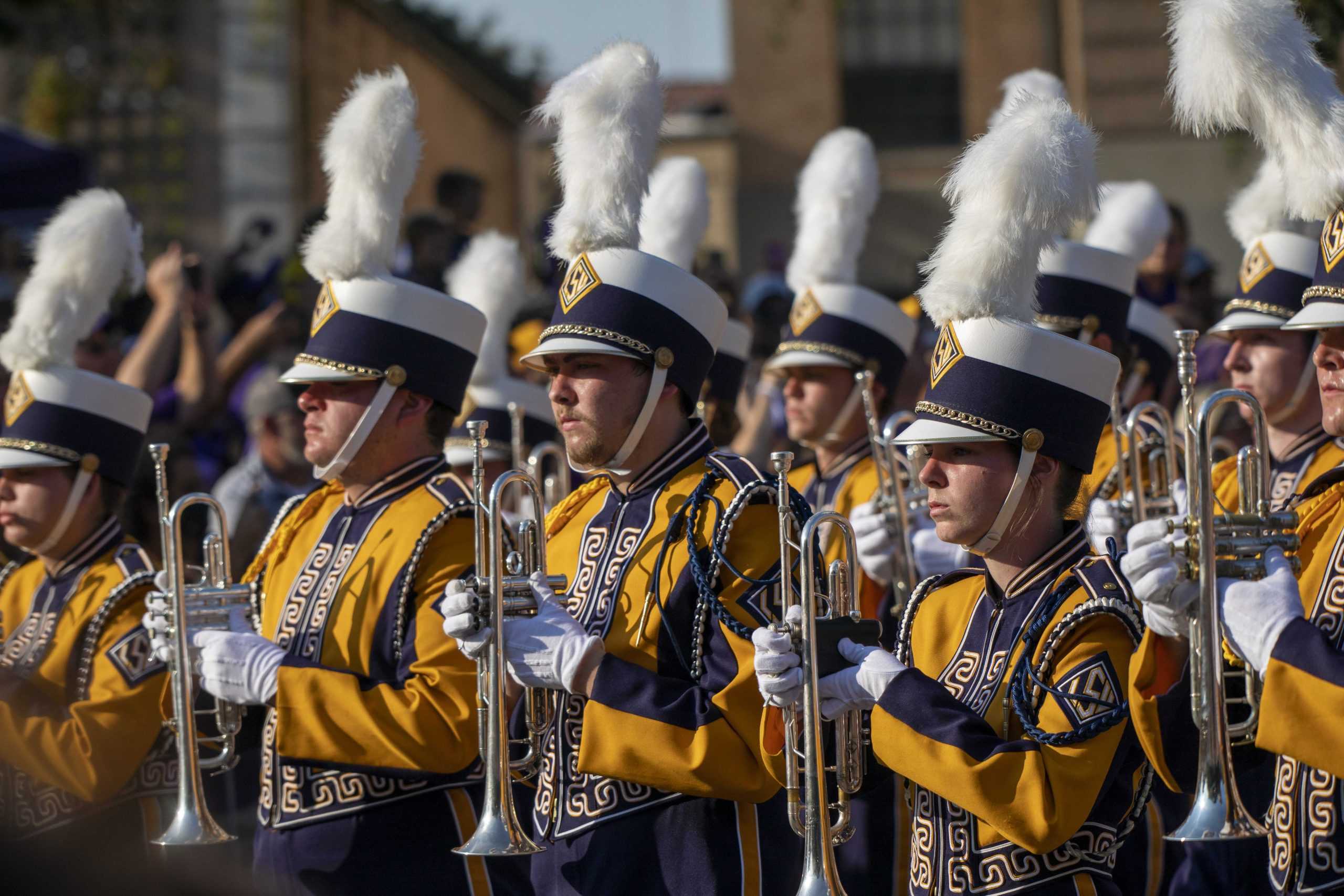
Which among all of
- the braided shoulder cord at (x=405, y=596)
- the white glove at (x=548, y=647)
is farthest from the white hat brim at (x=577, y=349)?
the white glove at (x=548, y=647)

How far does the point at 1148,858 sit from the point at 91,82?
15162mm

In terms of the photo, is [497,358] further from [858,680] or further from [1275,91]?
[1275,91]

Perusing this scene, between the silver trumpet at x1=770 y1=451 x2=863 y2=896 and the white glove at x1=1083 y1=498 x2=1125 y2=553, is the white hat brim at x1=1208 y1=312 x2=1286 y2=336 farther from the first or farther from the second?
the silver trumpet at x1=770 y1=451 x2=863 y2=896

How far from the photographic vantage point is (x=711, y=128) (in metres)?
19.9

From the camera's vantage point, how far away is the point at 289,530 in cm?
587

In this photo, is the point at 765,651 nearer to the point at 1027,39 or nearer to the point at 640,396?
the point at 640,396

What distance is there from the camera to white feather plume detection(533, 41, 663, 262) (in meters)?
5.26

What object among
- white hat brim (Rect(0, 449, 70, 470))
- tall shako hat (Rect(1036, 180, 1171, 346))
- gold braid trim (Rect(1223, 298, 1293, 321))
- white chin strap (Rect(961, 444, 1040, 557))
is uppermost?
tall shako hat (Rect(1036, 180, 1171, 346))

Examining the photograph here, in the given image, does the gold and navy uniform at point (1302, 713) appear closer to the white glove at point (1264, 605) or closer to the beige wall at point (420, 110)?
the white glove at point (1264, 605)

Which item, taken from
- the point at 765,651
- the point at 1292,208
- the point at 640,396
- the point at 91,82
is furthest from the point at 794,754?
the point at 91,82

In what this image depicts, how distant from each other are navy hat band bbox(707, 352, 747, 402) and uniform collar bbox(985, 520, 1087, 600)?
10.6 feet

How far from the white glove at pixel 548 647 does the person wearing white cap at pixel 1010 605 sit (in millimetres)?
528

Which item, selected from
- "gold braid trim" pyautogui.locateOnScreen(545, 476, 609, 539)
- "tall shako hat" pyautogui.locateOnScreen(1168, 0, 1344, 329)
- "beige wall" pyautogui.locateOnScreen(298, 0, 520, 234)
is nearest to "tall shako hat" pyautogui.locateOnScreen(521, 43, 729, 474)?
"gold braid trim" pyautogui.locateOnScreen(545, 476, 609, 539)

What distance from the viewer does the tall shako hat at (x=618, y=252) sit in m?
5.05
